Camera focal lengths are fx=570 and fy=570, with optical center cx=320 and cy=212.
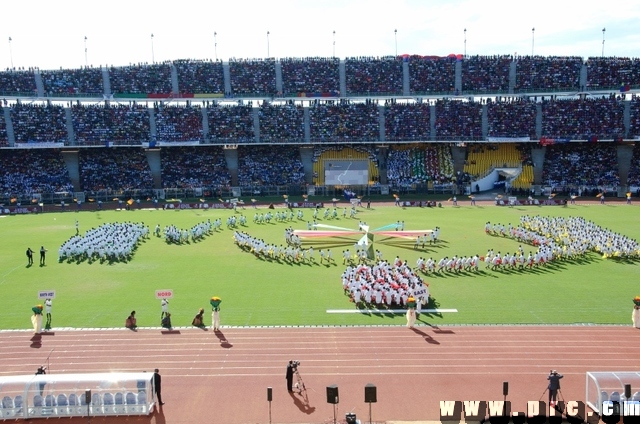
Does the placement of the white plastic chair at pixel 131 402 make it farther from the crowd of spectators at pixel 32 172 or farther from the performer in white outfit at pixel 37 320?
the crowd of spectators at pixel 32 172

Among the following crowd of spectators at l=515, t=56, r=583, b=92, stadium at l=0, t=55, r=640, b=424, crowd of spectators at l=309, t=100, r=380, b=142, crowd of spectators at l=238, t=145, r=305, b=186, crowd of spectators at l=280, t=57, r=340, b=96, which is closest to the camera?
stadium at l=0, t=55, r=640, b=424

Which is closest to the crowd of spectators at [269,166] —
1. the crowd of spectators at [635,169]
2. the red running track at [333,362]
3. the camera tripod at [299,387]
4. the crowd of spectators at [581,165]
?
the crowd of spectators at [581,165]

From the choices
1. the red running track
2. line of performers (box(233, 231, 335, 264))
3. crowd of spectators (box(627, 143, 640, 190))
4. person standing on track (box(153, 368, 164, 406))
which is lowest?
the red running track

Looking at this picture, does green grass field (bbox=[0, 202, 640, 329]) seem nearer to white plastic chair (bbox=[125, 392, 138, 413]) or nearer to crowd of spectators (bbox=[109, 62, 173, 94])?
white plastic chair (bbox=[125, 392, 138, 413])

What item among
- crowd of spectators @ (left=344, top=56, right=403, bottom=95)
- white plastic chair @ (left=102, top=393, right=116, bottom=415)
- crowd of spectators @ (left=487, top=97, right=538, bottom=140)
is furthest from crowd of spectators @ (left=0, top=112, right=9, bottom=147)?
white plastic chair @ (left=102, top=393, right=116, bottom=415)

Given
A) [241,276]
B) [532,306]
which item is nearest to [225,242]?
[241,276]

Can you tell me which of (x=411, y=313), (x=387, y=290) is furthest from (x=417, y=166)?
(x=411, y=313)

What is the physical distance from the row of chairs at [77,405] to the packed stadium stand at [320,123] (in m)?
38.1

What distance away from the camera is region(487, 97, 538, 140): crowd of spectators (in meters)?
52.7

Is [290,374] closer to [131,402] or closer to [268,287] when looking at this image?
[131,402]

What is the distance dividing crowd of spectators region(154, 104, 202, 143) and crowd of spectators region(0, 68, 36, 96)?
36.1 ft

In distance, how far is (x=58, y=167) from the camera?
50562 millimetres

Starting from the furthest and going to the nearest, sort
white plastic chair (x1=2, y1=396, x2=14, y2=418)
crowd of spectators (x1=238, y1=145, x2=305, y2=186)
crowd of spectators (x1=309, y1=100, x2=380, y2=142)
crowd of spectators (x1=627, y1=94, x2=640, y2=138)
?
crowd of spectators (x1=309, y1=100, x2=380, y2=142)
crowd of spectators (x1=238, y1=145, x2=305, y2=186)
crowd of spectators (x1=627, y1=94, x2=640, y2=138)
white plastic chair (x1=2, y1=396, x2=14, y2=418)

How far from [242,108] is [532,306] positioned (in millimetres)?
40771
